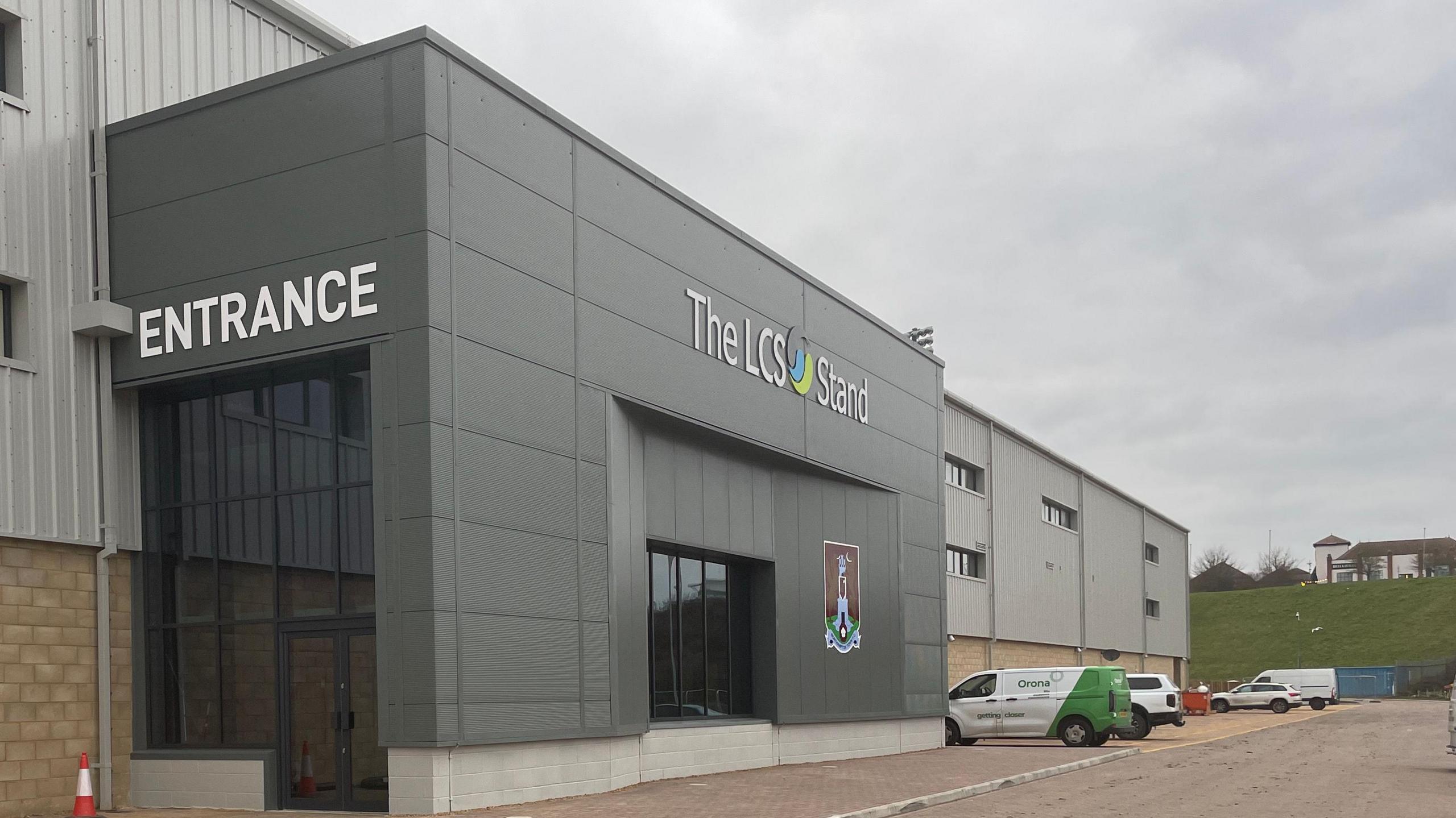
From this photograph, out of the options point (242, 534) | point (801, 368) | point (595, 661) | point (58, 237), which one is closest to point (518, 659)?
point (595, 661)

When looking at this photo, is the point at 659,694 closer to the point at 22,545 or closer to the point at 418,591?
the point at 418,591

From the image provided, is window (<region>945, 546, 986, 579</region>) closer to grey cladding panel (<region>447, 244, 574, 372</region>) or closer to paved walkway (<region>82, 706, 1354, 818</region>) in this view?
paved walkway (<region>82, 706, 1354, 818</region>)

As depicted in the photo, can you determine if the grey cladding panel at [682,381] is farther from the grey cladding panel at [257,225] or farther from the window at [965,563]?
the window at [965,563]

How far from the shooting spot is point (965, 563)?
1642 inches

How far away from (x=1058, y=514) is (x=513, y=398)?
129 feet

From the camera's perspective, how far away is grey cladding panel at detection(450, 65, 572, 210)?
15727 millimetres

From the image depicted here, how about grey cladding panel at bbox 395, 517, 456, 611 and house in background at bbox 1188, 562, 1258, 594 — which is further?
house in background at bbox 1188, 562, 1258, 594

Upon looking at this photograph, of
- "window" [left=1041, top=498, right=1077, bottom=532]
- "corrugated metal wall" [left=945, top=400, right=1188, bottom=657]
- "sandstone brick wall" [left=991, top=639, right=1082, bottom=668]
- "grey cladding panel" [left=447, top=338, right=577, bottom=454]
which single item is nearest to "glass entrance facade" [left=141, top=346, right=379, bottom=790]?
"grey cladding panel" [left=447, top=338, right=577, bottom=454]

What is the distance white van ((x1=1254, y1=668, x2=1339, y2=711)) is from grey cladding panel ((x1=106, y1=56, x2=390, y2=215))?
60.2 metres

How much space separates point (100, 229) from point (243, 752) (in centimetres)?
651

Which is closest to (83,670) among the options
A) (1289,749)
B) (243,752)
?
(243,752)

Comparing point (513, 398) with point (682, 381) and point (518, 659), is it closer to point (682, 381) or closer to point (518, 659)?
point (518, 659)

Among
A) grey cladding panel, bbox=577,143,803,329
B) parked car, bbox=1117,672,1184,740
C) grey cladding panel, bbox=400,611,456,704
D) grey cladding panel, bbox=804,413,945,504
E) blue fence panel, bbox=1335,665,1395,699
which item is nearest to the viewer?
grey cladding panel, bbox=400,611,456,704

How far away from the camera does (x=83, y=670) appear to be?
1562cm
